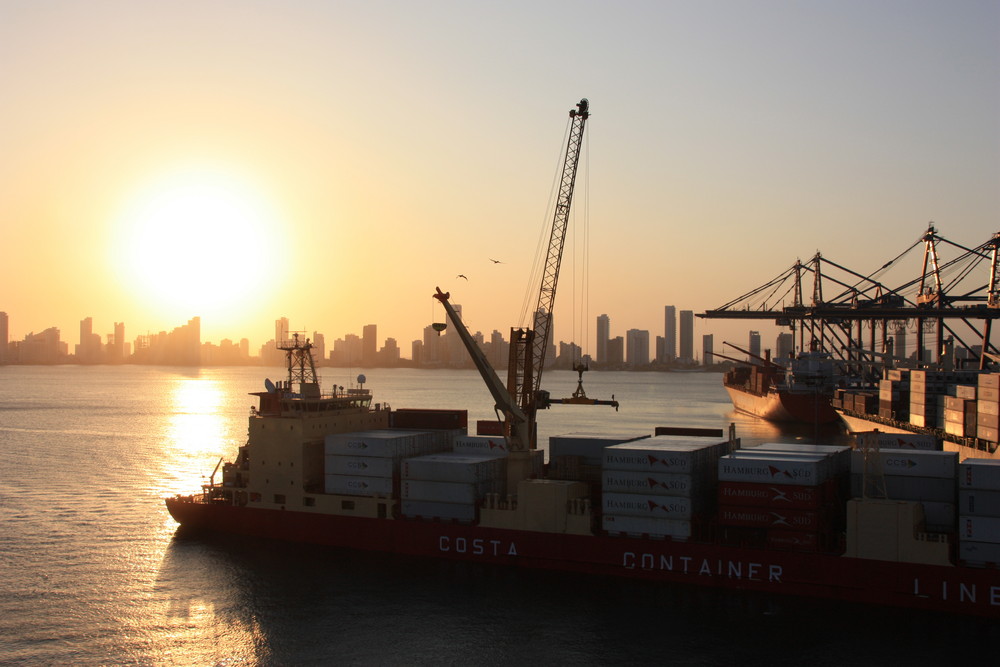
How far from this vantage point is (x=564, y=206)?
170 ft

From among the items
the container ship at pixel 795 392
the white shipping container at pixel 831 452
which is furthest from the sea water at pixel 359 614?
the container ship at pixel 795 392

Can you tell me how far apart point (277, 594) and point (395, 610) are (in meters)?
5.84

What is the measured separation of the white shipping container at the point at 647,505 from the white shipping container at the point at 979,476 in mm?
9950

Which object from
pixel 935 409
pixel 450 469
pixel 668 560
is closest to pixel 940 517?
pixel 668 560

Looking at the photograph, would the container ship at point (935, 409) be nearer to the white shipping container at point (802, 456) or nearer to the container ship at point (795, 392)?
the container ship at point (795, 392)

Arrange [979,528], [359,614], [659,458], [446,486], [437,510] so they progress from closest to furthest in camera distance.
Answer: [979,528] < [359,614] < [659,458] < [446,486] < [437,510]

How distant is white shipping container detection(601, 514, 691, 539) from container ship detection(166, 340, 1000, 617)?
6cm

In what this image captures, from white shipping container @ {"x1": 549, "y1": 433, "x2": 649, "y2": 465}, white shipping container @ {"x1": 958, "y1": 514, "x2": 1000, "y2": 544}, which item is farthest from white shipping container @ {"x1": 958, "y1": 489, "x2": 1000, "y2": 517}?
white shipping container @ {"x1": 549, "y1": 433, "x2": 649, "y2": 465}

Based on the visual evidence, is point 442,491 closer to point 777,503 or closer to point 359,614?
point 359,614

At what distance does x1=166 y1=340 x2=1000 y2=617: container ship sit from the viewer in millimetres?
29484

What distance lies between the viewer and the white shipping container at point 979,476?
94.0 ft

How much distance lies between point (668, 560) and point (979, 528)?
11.4 metres

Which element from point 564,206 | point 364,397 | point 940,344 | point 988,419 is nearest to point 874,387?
point 940,344

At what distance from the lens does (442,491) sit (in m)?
36.7
